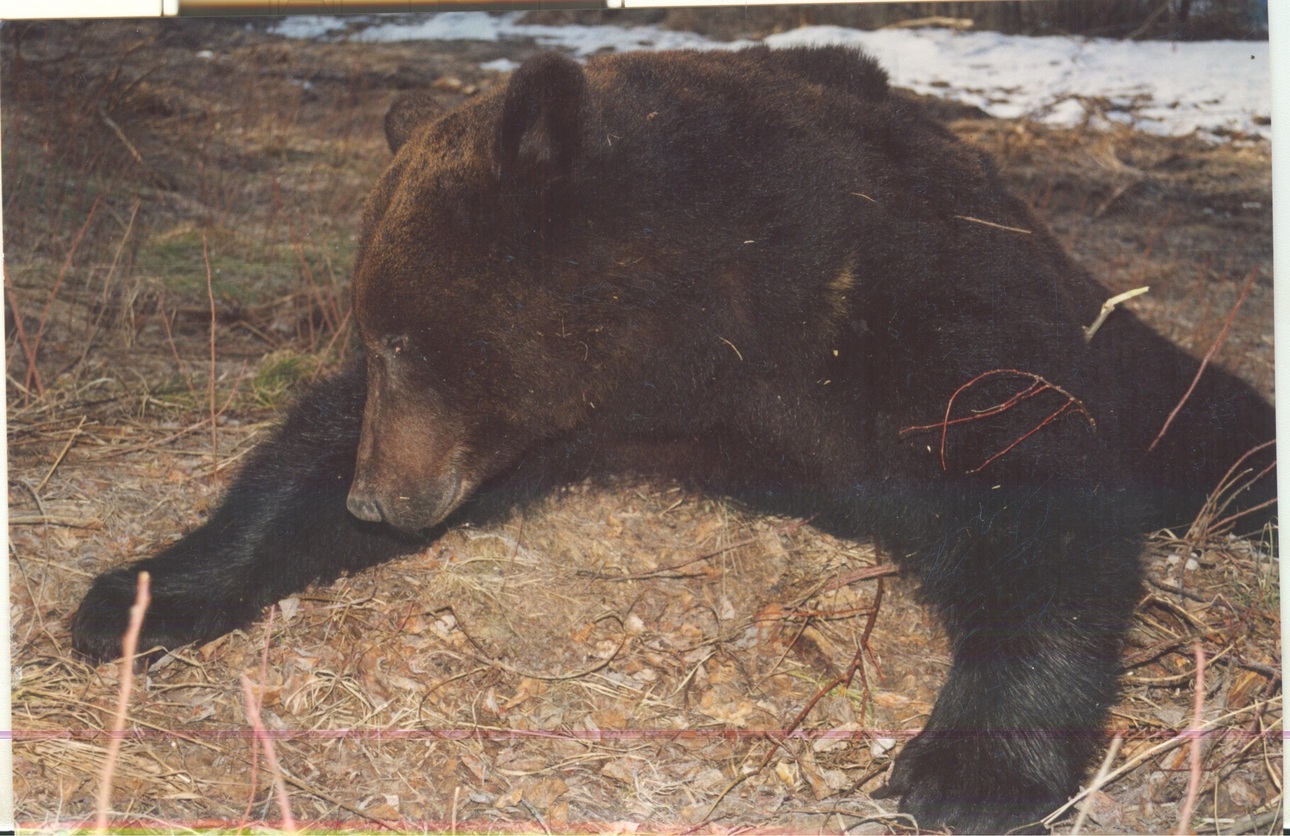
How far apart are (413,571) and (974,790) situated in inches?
80.7

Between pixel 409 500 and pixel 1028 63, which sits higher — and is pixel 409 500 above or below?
below

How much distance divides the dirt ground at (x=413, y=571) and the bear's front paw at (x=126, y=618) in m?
0.10

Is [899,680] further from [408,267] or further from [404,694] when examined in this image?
[408,267]

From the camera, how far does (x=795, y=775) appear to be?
3527 millimetres

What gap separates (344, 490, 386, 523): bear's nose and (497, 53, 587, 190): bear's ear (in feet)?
3.86

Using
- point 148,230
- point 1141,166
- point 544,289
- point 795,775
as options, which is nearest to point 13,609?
point 148,230

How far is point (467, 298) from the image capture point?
11.4 ft

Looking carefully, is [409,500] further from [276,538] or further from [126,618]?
[126,618]

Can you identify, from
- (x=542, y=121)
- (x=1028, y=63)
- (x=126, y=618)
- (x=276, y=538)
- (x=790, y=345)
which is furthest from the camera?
(x=1028, y=63)

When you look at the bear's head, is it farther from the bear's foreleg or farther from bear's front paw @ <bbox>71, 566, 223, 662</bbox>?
bear's front paw @ <bbox>71, 566, 223, 662</bbox>

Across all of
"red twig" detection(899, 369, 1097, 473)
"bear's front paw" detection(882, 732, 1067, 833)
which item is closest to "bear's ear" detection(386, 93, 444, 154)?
"red twig" detection(899, 369, 1097, 473)

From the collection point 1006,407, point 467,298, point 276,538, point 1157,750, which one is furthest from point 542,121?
point 1157,750

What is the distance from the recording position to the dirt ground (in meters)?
3.48

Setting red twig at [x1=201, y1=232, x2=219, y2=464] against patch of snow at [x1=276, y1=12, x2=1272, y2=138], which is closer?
patch of snow at [x1=276, y1=12, x2=1272, y2=138]
